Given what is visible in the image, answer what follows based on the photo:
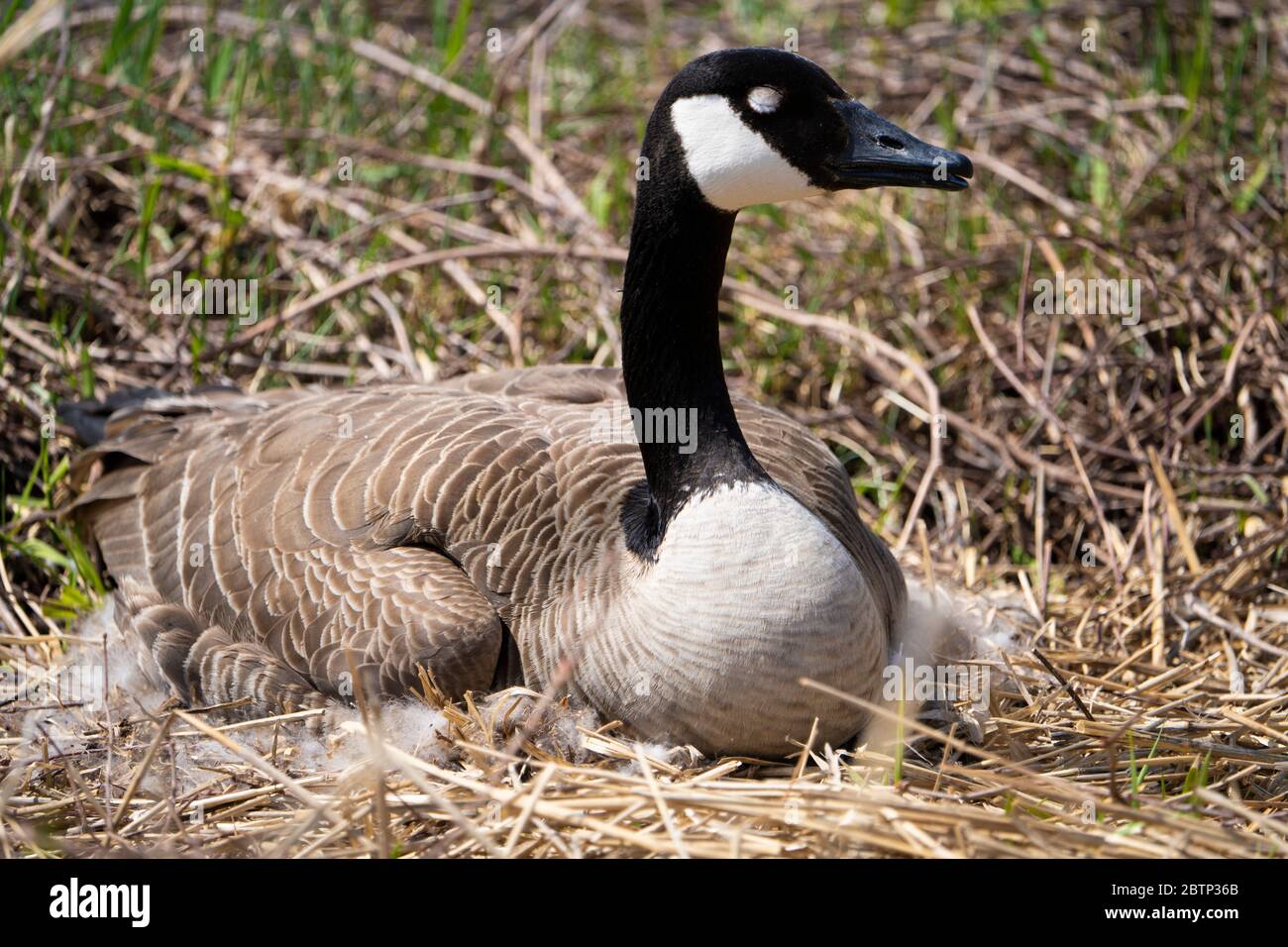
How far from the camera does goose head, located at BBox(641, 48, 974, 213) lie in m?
3.56

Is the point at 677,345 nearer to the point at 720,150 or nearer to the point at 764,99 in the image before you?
the point at 720,150

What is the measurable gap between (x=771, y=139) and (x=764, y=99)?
0.11 metres

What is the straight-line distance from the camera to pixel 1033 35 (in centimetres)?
753

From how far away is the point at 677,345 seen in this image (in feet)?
12.5

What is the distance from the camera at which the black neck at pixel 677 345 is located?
3.68 m

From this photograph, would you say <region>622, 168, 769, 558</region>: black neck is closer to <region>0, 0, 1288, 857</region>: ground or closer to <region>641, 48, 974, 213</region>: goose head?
<region>641, 48, 974, 213</region>: goose head

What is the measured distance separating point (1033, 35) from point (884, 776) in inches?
211

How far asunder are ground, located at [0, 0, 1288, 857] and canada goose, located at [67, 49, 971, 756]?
7.3 inches

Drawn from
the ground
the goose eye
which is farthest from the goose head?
the ground

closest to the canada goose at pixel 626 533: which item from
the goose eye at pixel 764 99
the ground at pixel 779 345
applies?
the goose eye at pixel 764 99

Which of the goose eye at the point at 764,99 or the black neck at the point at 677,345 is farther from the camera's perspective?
the black neck at the point at 677,345

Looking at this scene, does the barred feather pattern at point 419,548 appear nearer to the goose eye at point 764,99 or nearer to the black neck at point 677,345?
the black neck at point 677,345

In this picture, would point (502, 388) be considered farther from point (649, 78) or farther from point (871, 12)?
point (871, 12)

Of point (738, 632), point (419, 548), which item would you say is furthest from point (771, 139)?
point (419, 548)
